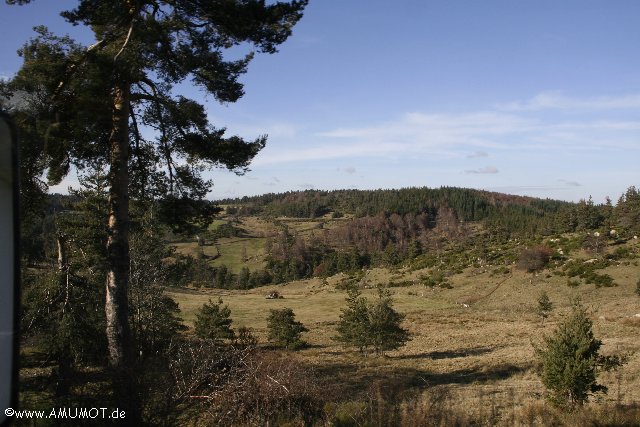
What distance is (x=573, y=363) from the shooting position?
11.1 meters

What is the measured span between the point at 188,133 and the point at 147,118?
915 mm

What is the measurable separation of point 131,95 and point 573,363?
11.9 meters

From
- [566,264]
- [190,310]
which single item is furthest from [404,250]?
[190,310]

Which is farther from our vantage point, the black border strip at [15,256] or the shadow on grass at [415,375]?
the shadow on grass at [415,375]

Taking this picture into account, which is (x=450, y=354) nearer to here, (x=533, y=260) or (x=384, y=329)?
(x=384, y=329)

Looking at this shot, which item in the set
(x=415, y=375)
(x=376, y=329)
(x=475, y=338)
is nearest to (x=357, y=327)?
(x=376, y=329)

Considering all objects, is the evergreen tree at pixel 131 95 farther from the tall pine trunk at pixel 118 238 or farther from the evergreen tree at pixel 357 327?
the evergreen tree at pixel 357 327

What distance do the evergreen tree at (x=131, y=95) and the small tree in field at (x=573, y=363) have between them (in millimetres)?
9138

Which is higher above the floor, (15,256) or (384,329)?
(15,256)

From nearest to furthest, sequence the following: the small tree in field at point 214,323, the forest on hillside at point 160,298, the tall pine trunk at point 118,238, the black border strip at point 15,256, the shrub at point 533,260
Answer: the black border strip at point 15,256, the forest on hillside at point 160,298, the tall pine trunk at point 118,238, the small tree in field at point 214,323, the shrub at point 533,260

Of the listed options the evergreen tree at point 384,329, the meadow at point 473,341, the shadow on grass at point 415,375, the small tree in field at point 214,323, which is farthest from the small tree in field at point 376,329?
the small tree in field at point 214,323

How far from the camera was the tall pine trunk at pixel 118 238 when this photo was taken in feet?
26.6

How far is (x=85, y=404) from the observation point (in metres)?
5.69

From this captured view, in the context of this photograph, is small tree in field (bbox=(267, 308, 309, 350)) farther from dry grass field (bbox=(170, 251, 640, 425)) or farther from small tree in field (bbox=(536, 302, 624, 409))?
small tree in field (bbox=(536, 302, 624, 409))
